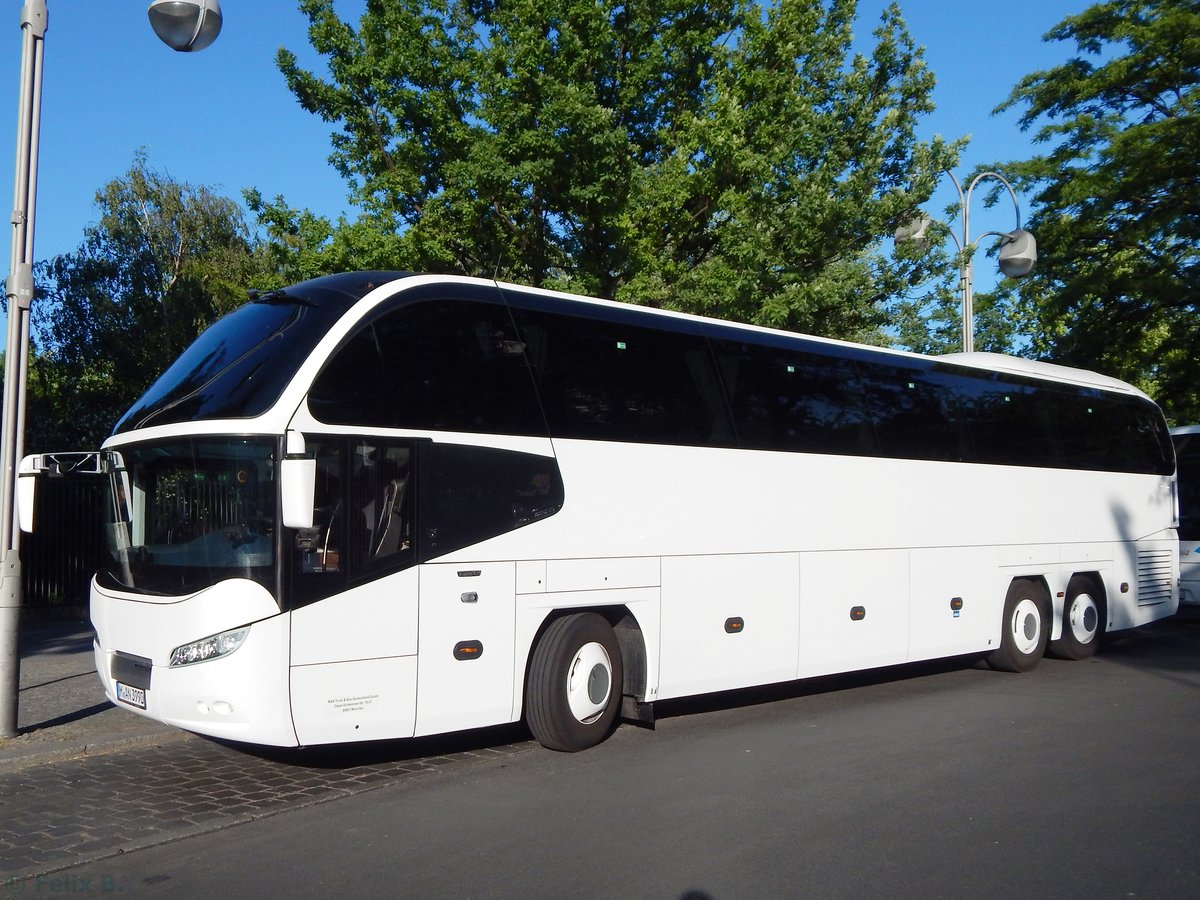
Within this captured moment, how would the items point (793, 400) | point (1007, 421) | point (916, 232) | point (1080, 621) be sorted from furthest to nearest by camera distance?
point (916, 232)
point (1080, 621)
point (1007, 421)
point (793, 400)

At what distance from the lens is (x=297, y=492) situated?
6.60m

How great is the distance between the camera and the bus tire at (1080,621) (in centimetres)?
1415

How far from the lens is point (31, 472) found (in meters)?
8.40

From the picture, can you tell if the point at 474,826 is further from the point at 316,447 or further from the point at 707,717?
the point at 707,717

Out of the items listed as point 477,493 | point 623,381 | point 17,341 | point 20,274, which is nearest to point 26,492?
point 17,341

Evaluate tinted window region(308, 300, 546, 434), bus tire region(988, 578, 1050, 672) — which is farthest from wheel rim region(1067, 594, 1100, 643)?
tinted window region(308, 300, 546, 434)

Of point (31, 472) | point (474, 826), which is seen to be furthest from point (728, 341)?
point (31, 472)

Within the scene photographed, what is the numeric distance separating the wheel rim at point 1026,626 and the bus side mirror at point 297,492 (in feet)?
31.3

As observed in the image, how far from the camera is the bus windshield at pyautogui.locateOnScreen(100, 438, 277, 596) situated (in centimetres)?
703

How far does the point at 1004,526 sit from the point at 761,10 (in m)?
9.08

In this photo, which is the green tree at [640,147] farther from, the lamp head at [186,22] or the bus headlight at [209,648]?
the bus headlight at [209,648]

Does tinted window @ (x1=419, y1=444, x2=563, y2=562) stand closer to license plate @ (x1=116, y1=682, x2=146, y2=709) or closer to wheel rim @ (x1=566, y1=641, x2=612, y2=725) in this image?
wheel rim @ (x1=566, y1=641, x2=612, y2=725)

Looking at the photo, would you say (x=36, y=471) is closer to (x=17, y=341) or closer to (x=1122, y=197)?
(x=17, y=341)

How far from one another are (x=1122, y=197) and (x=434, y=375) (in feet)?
62.6
